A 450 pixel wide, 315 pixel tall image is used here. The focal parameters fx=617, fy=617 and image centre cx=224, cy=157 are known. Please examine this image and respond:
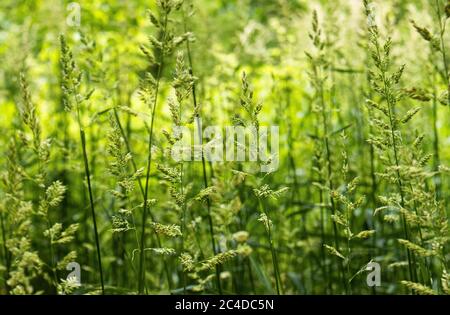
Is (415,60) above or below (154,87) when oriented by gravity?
above

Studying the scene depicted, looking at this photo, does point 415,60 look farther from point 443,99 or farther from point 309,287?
point 443,99

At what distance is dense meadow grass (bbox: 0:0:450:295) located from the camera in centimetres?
167

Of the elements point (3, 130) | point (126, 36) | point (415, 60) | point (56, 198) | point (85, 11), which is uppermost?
point (85, 11)

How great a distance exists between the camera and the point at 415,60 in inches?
132

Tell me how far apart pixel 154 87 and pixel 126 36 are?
6.13ft

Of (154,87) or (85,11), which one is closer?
(154,87)

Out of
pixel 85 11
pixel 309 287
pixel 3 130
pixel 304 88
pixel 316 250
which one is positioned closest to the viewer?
pixel 309 287

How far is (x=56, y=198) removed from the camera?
1834 mm

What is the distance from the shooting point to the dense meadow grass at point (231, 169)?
65.9 inches

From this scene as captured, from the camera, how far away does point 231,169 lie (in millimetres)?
1981

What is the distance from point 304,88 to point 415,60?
127 cm

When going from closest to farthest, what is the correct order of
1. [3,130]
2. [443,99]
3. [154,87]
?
[443,99]
[154,87]
[3,130]
